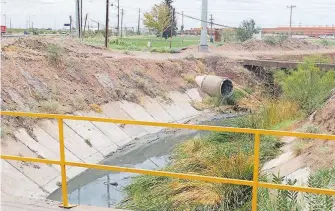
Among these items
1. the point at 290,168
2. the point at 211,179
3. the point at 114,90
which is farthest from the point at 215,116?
the point at 211,179

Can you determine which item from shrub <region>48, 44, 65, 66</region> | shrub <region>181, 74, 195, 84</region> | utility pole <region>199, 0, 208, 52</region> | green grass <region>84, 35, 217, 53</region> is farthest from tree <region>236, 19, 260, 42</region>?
shrub <region>48, 44, 65, 66</region>

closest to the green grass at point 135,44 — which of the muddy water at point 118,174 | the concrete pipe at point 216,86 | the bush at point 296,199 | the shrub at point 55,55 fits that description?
the concrete pipe at point 216,86

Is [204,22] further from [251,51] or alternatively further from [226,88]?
[251,51]

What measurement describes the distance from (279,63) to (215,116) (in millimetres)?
8218

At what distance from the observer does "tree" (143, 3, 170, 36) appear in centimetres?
6562

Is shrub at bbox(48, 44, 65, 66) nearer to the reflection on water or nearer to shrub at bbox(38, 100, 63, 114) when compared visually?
shrub at bbox(38, 100, 63, 114)

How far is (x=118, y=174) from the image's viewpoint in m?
15.8

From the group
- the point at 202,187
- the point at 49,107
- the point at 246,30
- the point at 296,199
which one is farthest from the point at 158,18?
the point at 296,199

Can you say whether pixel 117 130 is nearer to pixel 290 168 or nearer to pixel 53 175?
pixel 53 175

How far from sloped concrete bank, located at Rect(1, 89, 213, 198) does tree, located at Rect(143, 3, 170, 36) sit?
38940 mm

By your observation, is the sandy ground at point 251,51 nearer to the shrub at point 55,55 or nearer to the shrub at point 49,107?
the shrub at point 55,55

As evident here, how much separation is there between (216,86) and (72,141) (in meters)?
14.7

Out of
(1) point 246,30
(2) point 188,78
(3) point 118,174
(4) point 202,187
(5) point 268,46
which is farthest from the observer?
(1) point 246,30

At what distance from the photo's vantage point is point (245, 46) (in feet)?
168
